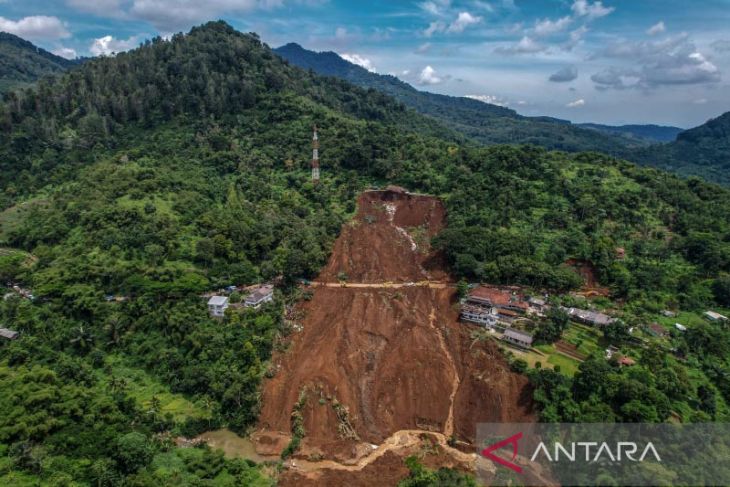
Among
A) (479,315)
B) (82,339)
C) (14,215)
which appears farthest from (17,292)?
(479,315)

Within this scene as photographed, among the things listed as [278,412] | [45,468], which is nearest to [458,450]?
[278,412]

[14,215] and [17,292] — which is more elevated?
[14,215]

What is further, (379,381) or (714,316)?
(714,316)

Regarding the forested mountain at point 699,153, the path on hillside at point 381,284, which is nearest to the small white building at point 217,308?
the path on hillside at point 381,284

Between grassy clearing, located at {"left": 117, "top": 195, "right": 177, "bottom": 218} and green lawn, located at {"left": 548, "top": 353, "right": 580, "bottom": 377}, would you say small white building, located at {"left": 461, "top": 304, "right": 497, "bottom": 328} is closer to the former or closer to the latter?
green lawn, located at {"left": 548, "top": 353, "right": 580, "bottom": 377}

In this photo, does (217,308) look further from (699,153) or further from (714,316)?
(699,153)

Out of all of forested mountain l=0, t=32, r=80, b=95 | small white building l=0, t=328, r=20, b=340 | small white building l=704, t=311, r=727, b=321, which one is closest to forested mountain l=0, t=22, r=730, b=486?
small white building l=0, t=328, r=20, b=340
